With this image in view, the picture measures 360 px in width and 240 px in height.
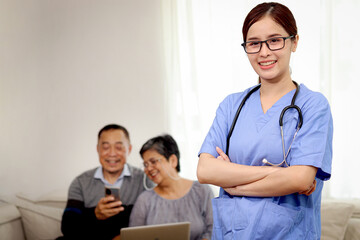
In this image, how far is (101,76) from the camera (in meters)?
3.17

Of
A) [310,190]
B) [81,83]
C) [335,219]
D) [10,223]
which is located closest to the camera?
[310,190]

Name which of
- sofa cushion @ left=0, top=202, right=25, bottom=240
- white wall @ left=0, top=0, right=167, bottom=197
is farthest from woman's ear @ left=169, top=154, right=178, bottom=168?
sofa cushion @ left=0, top=202, right=25, bottom=240

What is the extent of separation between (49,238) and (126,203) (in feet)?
1.98

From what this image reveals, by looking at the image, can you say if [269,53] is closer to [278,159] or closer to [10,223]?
[278,159]

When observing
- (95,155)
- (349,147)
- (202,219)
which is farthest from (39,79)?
(349,147)

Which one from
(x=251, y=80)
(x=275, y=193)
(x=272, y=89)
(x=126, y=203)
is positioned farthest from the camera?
(x=251, y=80)

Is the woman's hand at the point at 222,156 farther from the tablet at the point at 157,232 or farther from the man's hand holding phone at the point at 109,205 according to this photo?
the man's hand holding phone at the point at 109,205

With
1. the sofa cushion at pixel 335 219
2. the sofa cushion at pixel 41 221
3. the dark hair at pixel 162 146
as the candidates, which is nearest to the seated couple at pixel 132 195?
the dark hair at pixel 162 146

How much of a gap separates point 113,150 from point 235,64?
0.99 metres

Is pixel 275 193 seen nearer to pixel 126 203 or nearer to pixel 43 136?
pixel 126 203

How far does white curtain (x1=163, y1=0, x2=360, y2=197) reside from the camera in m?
2.91

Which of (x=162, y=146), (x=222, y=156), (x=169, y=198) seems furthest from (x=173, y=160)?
(x=222, y=156)

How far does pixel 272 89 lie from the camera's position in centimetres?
137

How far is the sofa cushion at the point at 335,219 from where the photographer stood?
2.49m
